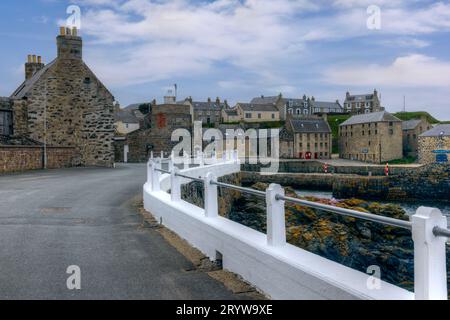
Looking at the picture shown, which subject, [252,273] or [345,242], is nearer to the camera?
[252,273]

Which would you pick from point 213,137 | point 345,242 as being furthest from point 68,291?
point 213,137

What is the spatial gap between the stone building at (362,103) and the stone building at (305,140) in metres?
42.4

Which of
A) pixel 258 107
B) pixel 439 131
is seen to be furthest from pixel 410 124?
pixel 258 107

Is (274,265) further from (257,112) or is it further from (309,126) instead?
(257,112)

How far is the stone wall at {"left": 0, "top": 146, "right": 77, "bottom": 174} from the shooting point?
2466 centimetres

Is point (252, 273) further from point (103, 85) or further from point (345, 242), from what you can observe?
point (103, 85)

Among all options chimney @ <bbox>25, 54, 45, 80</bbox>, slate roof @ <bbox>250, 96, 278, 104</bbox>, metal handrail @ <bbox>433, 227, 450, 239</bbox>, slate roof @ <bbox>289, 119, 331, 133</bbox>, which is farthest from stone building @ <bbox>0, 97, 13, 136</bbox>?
slate roof @ <bbox>250, 96, 278, 104</bbox>

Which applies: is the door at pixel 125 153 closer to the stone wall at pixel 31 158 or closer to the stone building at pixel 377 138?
the stone wall at pixel 31 158

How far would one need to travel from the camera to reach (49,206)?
12.6m

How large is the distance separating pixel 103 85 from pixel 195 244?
2674 cm

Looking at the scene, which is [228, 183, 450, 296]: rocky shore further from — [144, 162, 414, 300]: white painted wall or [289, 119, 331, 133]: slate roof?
[289, 119, 331, 133]: slate roof

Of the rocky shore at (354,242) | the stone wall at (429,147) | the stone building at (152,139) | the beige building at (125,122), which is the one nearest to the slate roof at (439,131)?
the stone wall at (429,147)

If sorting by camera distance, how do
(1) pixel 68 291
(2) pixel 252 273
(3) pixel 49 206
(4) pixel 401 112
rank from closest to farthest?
1. (1) pixel 68 291
2. (2) pixel 252 273
3. (3) pixel 49 206
4. (4) pixel 401 112

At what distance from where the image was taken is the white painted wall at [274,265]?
423 centimetres
